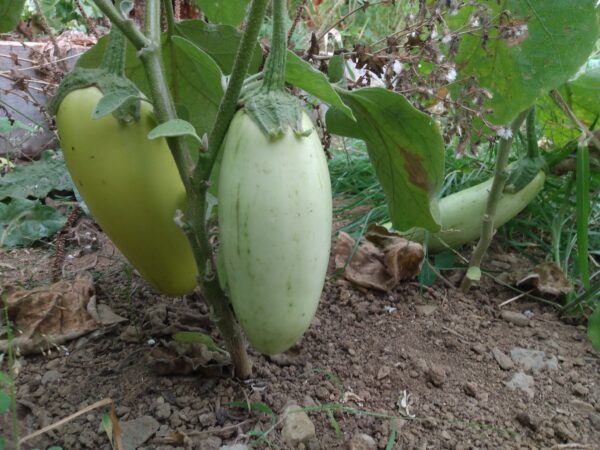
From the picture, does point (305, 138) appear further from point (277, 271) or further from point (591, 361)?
point (591, 361)

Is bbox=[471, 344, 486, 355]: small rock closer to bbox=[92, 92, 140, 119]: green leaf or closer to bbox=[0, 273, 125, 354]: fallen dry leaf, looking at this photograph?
bbox=[0, 273, 125, 354]: fallen dry leaf

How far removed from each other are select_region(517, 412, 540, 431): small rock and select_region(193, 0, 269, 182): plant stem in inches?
22.5

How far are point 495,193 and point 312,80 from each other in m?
0.58

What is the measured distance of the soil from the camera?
2.65 feet

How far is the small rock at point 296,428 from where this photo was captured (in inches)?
30.7

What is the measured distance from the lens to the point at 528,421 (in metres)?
0.86

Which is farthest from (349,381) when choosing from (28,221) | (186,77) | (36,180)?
(36,180)

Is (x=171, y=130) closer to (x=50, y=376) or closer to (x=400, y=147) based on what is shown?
(x=400, y=147)

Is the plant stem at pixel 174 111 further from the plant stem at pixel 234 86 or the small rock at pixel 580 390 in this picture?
the small rock at pixel 580 390

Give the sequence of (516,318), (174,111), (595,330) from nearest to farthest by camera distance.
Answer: (174,111), (595,330), (516,318)

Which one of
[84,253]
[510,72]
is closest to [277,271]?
[510,72]

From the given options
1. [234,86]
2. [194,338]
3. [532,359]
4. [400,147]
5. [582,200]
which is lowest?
[532,359]

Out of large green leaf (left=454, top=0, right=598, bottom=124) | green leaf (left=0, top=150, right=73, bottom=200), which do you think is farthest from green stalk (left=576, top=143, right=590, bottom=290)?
green leaf (left=0, top=150, right=73, bottom=200)

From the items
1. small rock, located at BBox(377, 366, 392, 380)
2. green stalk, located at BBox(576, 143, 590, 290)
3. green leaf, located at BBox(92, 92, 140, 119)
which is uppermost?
green leaf, located at BBox(92, 92, 140, 119)
